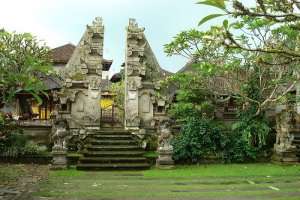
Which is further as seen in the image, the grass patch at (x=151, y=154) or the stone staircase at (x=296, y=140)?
the stone staircase at (x=296, y=140)

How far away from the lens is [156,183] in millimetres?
11320

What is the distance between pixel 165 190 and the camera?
10328mm

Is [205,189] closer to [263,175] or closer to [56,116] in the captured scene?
[263,175]

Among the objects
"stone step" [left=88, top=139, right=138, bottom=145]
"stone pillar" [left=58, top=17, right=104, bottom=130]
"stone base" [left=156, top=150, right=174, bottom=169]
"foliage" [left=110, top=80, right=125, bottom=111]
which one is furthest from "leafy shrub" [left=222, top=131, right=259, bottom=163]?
"foliage" [left=110, top=80, right=125, bottom=111]

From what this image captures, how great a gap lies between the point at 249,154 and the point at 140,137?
3.69 m

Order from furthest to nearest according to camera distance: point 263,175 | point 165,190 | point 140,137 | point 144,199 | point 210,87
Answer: point 210,87 → point 140,137 → point 263,175 → point 165,190 → point 144,199

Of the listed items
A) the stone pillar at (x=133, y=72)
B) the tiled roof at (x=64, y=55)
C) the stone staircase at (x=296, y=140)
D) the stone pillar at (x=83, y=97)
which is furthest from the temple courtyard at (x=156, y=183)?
the tiled roof at (x=64, y=55)

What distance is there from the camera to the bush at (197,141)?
14867mm

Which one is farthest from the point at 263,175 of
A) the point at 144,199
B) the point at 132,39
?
the point at 132,39

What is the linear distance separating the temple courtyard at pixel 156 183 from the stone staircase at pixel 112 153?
Answer: 45 cm

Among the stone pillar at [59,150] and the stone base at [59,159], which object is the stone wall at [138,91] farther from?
the stone base at [59,159]

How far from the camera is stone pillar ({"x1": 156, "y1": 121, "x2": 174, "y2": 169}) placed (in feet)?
46.7

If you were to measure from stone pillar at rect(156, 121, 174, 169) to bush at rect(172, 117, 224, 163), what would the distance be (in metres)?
0.48

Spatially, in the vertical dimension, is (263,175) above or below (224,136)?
below
